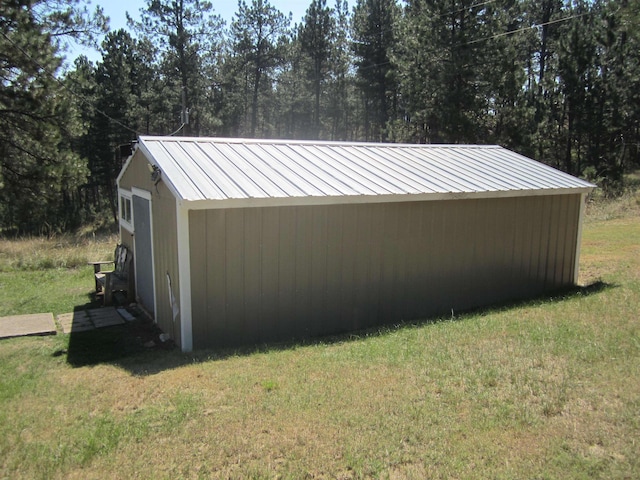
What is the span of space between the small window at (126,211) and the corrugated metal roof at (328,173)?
2003mm

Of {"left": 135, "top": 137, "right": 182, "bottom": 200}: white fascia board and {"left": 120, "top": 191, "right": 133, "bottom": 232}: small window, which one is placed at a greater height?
{"left": 135, "top": 137, "right": 182, "bottom": 200}: white fascia board

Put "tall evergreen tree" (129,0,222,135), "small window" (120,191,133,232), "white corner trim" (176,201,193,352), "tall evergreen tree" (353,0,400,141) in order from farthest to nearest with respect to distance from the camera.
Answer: "tall evergreen tree" (353,0,400,141), "tall evergreen tree" (129,0,222,135), "small window" (120,191,133,232), "white corner trim" (176,201,193,352)

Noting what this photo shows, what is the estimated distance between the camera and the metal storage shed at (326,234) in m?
5.52

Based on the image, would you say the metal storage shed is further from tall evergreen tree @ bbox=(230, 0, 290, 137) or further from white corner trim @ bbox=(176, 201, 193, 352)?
tall evergreen tree @ bbox=(230, 0, 290, 137)

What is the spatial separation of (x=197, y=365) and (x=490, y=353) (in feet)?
9.07

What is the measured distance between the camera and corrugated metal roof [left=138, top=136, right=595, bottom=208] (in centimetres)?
559

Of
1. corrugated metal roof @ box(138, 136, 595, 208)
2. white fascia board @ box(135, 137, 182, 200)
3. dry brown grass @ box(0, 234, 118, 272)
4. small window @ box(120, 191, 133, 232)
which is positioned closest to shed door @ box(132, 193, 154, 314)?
small window @ box(120, 191, 133, 232)

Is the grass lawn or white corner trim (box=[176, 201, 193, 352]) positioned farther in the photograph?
white corner trim (box=[176, 201, 193, 352])

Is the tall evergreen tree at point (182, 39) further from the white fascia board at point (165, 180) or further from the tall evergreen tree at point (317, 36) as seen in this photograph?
the white fascia board at point (165, 180)

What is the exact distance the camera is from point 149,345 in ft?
19.6

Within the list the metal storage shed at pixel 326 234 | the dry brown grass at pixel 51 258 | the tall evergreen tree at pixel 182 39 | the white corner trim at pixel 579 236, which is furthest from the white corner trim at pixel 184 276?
the tall evergreen tree at pixel 182 39

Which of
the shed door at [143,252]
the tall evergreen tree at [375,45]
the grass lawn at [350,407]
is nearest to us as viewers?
the grass lawn at [350,407]

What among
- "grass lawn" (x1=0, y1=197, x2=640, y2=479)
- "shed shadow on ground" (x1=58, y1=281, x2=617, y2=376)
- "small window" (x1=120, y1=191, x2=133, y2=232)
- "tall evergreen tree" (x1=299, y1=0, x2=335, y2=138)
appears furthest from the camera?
"tall evergreen tree" (x1=299, y1=0, x2=335, y2=138)

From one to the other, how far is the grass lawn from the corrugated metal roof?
1.71m
